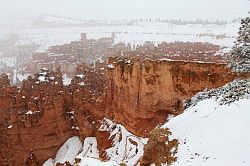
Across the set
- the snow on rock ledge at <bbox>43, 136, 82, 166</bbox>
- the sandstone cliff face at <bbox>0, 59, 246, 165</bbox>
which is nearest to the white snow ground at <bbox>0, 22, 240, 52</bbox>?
the sandstone cliff face at <bbox>0, 59, 246, 165</bbox>

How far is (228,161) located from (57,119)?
33757 millimetres

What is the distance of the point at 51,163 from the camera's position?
43.3m

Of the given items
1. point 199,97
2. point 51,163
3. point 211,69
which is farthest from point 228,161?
point 51,163

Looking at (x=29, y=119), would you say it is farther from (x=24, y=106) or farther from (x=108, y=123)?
(x=108, y=123)

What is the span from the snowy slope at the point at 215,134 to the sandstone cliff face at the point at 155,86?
13051 mm

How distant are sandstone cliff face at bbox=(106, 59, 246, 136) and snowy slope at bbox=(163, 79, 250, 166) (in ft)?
42.8

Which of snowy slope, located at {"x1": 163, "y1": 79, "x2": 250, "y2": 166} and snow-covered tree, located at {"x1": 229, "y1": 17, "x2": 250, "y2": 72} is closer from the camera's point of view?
snowy slope, located at {"x1": 163, "y1": 79, "x2": 250, "y2": 166}

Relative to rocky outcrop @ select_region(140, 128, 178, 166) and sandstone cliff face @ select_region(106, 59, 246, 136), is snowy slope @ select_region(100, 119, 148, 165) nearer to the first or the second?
sandstone cliff face @ select_region(106, 59, 246, 136)

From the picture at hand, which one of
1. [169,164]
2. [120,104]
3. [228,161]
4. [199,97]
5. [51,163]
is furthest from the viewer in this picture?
[51,163]

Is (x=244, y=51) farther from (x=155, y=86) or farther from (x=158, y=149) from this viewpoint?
(x=155, y=86)

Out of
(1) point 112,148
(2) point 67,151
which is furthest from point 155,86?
(2) point 67,151

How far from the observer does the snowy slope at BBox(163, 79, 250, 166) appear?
48.8 ft

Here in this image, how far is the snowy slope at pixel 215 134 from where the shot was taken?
1486 cm

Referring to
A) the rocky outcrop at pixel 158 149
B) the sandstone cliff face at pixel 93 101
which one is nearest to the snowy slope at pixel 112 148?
the sandstone cliff face at pixel 93 101
